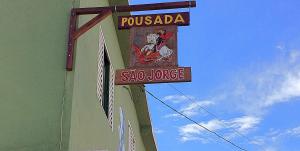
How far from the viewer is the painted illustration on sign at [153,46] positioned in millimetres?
9031

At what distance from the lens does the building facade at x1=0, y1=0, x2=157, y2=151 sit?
8.13 meters

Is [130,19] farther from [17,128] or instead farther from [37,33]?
[17,128]

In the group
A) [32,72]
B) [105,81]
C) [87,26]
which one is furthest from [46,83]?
[105,81]

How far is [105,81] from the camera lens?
40.5 ft

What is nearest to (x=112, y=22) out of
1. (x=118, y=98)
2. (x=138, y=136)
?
(x=118, y=98)

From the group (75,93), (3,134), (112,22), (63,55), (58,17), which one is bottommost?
(3,134)

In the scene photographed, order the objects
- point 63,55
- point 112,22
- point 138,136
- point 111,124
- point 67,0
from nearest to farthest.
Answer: point 63,55 < point 67,0 < point 111,124 < point 112,22 < point 138,136

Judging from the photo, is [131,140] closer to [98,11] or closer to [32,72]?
[98,11]

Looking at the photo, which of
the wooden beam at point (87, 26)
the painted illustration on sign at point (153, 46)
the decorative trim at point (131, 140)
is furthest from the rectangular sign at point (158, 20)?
the decorative trim at point (131, 140)

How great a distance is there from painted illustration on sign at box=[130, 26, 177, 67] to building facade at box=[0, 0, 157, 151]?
0.90m

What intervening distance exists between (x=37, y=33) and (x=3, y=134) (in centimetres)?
174

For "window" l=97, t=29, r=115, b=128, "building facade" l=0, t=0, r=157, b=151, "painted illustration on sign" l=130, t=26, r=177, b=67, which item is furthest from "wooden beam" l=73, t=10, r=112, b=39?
"window" l=97, t=29, r=115, b=128

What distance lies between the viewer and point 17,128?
821 centimetres

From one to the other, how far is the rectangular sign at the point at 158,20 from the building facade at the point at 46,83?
0.87 meters
